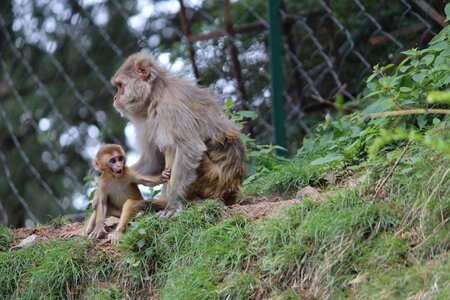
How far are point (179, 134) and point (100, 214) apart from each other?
2.65 ft

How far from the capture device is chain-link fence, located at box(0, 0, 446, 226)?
31.6 feet

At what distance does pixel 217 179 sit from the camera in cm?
661

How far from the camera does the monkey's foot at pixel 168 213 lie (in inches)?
248

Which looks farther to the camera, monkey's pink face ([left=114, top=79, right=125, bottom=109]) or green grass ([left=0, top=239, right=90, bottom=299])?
monkey's pink face ([left=114, top=79, right=125, bottom=109])

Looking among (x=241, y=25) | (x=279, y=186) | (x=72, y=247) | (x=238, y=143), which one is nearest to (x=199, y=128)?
(x=238, y=143)

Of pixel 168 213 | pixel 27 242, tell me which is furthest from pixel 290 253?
pixel 27 242

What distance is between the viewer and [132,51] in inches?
425

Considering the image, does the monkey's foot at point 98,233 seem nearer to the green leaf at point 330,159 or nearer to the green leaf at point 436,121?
the green leaf at point 330,159

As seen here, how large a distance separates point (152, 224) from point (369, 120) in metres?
1.95

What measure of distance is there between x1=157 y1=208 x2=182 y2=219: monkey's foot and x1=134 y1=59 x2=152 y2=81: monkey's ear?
3.68ft

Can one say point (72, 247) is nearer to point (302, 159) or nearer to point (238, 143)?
point (238, 143)

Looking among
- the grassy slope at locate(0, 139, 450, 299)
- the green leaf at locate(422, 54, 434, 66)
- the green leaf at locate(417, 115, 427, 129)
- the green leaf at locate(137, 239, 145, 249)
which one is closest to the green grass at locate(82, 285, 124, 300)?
the grassy slope at locate(0, 139, 450, 299)

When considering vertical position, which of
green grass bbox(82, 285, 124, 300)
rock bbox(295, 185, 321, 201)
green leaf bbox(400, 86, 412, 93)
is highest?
green leaf bbox(400, 86, 412, 93)

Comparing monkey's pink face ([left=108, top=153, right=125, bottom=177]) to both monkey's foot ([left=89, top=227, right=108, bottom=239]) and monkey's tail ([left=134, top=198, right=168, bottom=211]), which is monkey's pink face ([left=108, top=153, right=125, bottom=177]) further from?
monkey's foot ([left=89, top=227, right=108, bottom=239])
